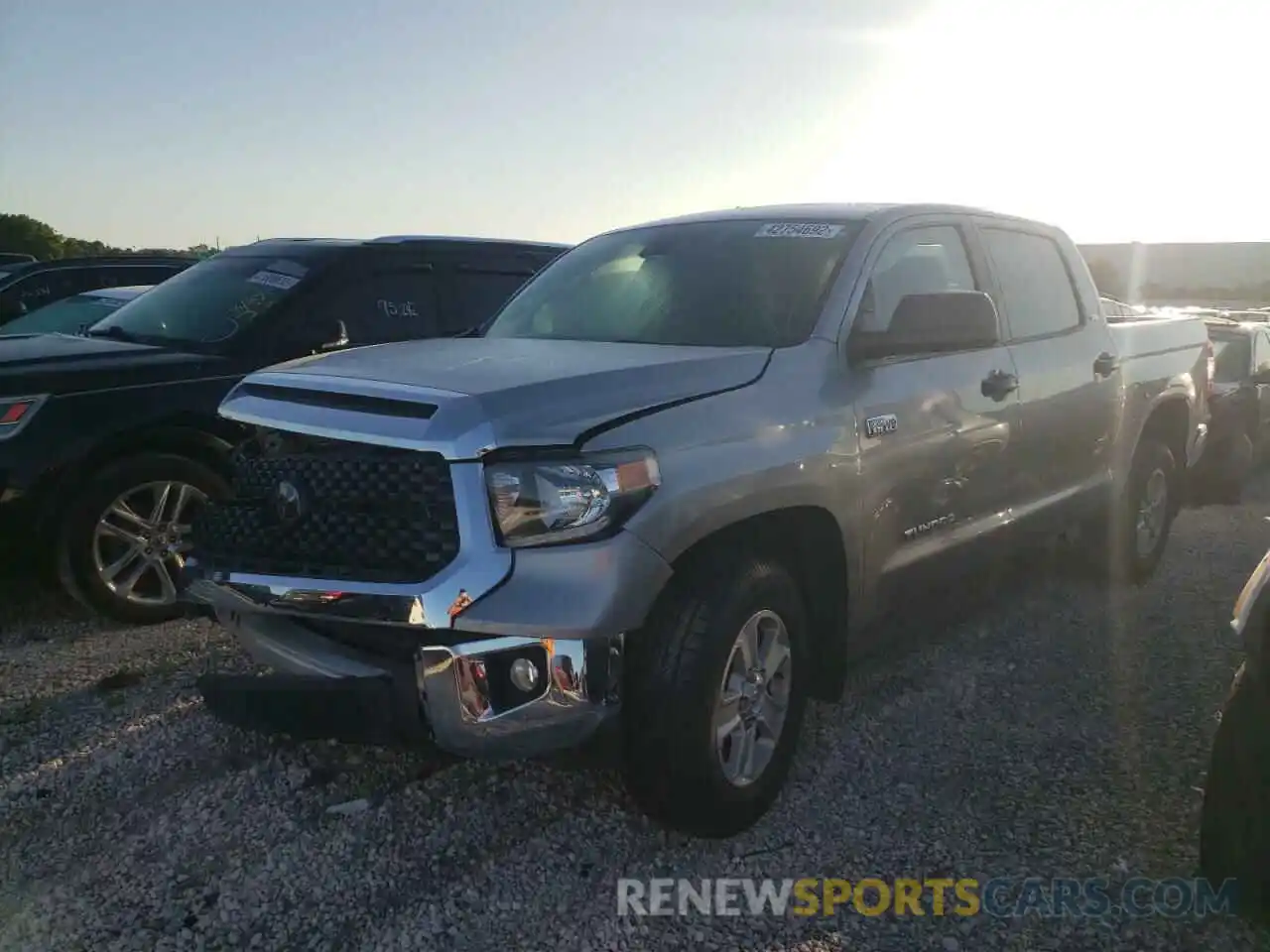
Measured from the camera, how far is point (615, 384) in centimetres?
307

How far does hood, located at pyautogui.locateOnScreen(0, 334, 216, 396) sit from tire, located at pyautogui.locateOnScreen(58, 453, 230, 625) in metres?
0.39

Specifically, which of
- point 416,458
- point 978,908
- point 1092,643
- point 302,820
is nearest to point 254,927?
point 302,820

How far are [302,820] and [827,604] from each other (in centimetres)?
176

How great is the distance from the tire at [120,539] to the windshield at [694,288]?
5.52 ft

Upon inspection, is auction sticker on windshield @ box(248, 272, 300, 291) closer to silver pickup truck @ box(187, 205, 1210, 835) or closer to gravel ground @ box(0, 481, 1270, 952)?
silver pickup truck @ box(187, 205, 1210, 835)

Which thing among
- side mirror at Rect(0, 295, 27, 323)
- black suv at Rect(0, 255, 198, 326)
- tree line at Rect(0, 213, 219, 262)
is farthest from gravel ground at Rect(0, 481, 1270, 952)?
tree line at Rect(0, 213, 219, 262)

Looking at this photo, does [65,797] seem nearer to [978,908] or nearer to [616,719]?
[616,719]

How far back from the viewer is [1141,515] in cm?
591

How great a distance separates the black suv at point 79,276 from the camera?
30.5ft

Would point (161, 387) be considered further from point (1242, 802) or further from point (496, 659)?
point (1242, 802)

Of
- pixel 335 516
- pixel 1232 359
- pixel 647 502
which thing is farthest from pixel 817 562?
pixel 1232 359

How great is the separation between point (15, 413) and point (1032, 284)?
14.8 ft

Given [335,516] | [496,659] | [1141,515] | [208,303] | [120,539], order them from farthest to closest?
[1141,515], [208,303], [120,539], [335,516], [496,659]

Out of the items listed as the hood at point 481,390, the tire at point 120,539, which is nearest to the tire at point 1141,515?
the hood at point 481,390
